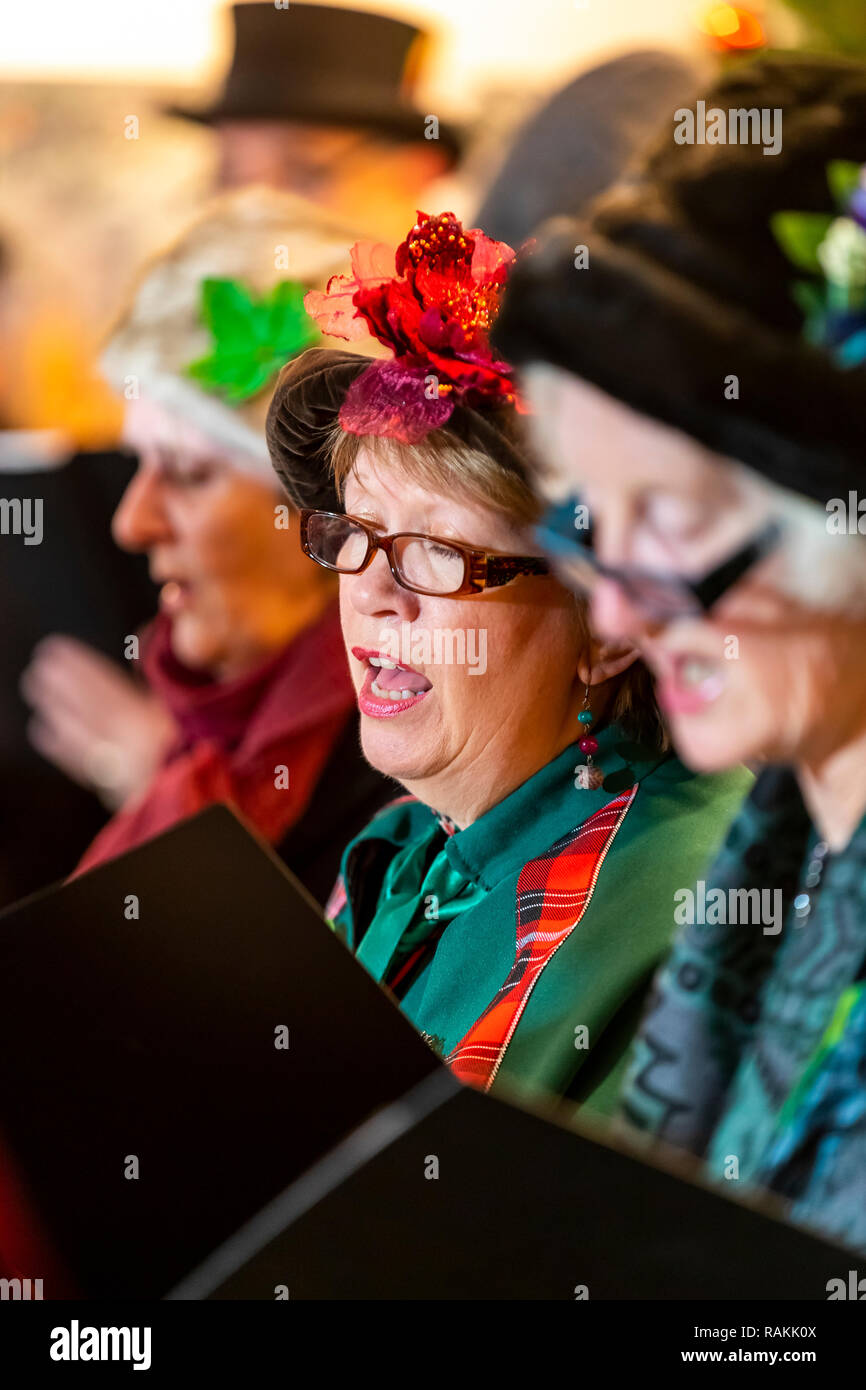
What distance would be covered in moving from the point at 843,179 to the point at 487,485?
A: 21.8 inches

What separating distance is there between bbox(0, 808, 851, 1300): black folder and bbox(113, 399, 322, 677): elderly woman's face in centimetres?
126

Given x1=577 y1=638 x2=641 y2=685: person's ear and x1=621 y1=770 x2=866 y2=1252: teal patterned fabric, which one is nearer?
x1=621 y1=770 x2=866 y2=1252: teal patterned fabric

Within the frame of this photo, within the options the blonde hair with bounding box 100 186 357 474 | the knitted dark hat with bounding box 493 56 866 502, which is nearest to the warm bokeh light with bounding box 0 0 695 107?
the blonde hair with bounding box 100 186 357 474

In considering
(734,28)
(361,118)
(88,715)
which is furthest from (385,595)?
(361,118)

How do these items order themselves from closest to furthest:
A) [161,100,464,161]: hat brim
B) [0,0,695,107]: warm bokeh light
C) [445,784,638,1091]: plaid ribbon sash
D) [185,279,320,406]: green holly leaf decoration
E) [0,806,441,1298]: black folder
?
[0,806,441,1298]: black folder, [445,784,638,1091]: plaid ribbon sash, [185,279,320,406]: green holly leaf decoration, [0,0,695,107]: warm bokeh light, [161,100,464,161]: hat brim

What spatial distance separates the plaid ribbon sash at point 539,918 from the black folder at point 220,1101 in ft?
0.63

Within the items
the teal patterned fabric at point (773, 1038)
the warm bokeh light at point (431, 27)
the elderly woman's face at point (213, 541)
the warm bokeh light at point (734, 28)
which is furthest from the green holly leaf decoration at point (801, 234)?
the warm bokeh light at point (431, 27)

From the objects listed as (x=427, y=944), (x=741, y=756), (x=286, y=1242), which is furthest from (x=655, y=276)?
(x=427, y=944)

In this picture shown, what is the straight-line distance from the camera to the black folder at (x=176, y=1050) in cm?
107

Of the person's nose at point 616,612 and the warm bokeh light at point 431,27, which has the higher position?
the warm bokeh light at point 431,27

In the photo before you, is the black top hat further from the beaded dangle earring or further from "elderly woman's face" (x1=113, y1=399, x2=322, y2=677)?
the beaded dangle earring

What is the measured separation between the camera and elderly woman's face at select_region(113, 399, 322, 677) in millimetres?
2326

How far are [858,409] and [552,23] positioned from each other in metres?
2.61

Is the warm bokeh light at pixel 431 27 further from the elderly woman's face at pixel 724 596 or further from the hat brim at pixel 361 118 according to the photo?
the elderly woman's face at pixel 724 596
